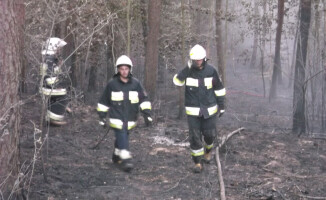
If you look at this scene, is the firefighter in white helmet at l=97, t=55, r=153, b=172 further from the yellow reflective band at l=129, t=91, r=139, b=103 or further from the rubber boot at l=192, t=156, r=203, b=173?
the rubber boot at l=192, t=156, r=203, b=173

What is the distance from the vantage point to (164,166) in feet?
26.2

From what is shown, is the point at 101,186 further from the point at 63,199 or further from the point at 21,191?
the point at 21,191

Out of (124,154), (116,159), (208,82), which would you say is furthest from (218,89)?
(116,159)

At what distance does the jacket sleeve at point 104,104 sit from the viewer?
7.39 metres

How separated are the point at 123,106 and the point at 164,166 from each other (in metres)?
1.36

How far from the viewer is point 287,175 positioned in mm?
7441

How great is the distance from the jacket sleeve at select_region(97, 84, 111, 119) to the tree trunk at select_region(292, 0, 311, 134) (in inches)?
277

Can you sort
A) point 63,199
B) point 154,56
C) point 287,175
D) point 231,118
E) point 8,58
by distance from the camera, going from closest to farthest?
point 8,58 → point 63,199 → point 287,175 → point 154,56 → point 231,118

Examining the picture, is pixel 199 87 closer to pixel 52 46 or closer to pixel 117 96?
pixel 117 96

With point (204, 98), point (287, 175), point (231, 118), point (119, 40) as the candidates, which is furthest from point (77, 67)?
point (287, 175)

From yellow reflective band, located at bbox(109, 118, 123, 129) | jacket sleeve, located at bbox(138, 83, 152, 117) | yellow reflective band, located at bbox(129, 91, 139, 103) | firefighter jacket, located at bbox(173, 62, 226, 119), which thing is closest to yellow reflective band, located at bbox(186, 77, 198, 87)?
firefighter jacket, located at bbox(173, 62, 226, 119)

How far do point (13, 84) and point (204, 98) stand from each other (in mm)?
3265

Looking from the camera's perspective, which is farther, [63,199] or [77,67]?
[77,67]

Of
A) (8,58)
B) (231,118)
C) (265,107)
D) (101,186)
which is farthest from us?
(265,107)
